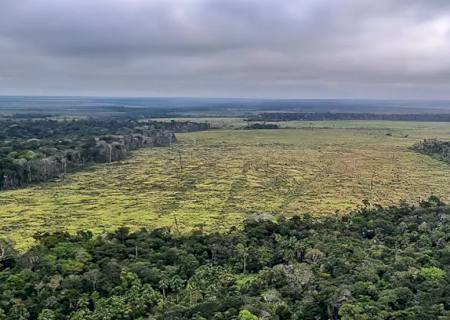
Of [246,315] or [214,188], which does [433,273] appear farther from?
[214,188]

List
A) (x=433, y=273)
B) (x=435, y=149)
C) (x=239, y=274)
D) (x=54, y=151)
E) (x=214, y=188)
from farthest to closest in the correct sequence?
(x=435, y=149), (x=54, y=151), (x=214, y=188), (x=239, y=274), (x=433, y=273)

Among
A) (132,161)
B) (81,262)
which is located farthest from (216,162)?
(81,262)

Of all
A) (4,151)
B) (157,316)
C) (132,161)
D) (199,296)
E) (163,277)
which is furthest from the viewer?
(132,161)

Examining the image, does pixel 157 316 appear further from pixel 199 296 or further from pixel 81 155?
pixel 81 155

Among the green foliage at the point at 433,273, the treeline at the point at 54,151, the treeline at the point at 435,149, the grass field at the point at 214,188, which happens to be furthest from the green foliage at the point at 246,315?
the treeline at the point at 435,149

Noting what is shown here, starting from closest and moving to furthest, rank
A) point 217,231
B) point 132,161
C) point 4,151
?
point 217,231
point 4,151
point 132,161

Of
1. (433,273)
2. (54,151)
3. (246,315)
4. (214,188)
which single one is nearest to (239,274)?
(246,315)

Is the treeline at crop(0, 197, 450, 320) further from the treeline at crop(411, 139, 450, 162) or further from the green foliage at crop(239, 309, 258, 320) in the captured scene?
the treeline at crop(411, 139, 450, 162)
